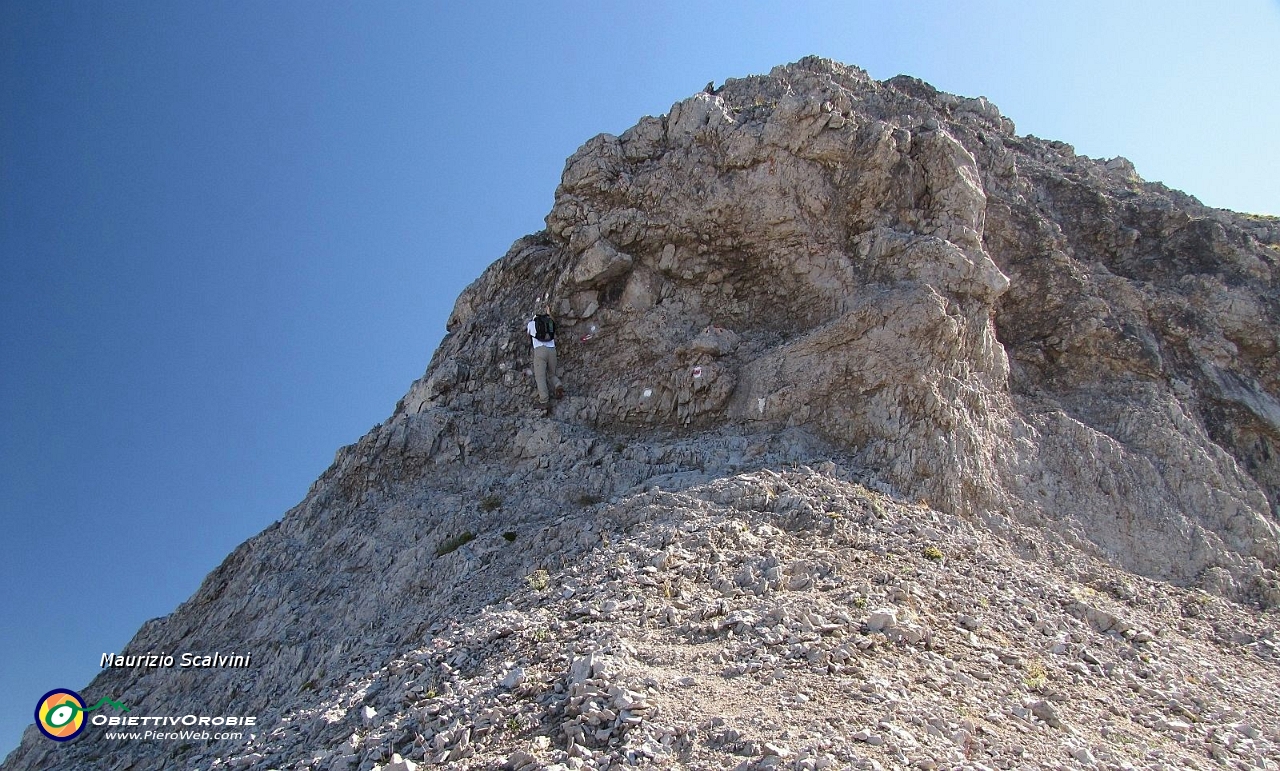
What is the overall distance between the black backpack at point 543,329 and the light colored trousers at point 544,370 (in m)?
0.27

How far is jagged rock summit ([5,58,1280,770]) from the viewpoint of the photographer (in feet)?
41.0

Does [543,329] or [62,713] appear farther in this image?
[543,329]

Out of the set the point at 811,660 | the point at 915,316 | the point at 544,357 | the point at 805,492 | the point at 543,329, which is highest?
the point at 543,329

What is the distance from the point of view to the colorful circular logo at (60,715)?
19.7m

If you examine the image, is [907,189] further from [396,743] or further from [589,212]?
[396,743]

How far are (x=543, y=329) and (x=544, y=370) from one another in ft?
3.86

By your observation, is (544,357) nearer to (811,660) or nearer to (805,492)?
(805,492)

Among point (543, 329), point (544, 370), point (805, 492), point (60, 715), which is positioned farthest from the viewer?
point (543, 329)

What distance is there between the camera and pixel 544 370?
2442cm

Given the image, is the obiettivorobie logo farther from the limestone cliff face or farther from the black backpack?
the black backpack

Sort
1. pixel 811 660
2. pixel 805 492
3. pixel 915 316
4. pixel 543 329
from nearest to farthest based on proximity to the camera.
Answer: pixel 811 660, pixel 805 492, pixel 915 316, pixel 543 329

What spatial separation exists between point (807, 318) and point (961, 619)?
432 inches

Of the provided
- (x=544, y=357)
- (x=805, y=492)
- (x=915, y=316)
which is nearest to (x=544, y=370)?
(x=544, y=357)

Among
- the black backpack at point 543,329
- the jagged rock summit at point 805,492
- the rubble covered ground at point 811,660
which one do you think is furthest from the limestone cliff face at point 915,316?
the rubble covered ground at point 811,660
